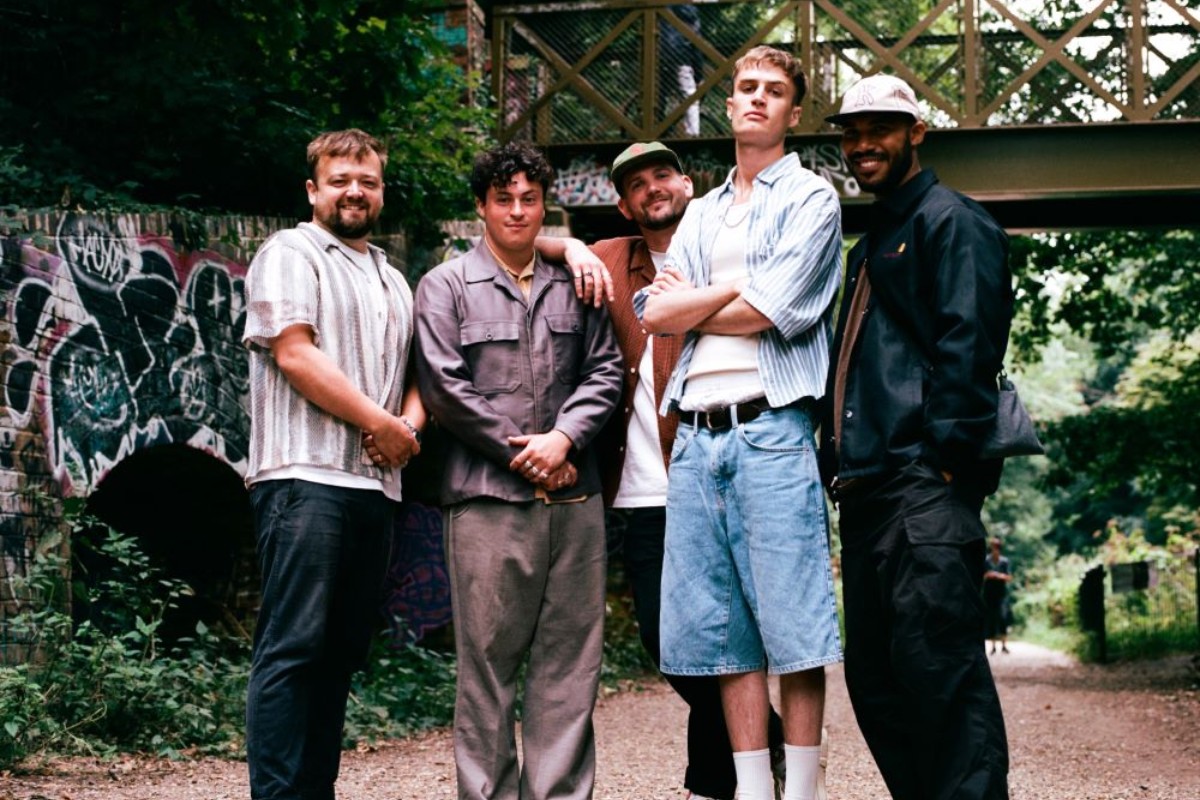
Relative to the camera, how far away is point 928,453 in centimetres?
397

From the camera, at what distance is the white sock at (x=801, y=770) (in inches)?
160

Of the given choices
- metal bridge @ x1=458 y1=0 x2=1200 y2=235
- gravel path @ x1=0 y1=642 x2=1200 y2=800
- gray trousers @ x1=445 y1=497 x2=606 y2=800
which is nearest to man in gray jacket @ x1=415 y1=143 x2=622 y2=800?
gray trousers @ x1=445 y1=497 x2=606 y2=800

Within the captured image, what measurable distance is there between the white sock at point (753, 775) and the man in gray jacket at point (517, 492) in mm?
537

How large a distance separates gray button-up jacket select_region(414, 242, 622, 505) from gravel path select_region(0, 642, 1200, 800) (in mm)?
2691

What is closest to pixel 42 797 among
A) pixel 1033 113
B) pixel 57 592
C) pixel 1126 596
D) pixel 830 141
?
pixel 57 592

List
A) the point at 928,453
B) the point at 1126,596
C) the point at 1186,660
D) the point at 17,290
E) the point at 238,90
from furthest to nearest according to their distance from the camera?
the point at 1126,596, the point at 1186,660, the point at 238,90, the point at 17,290, the point at 928,453

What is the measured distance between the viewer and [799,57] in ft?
40.3

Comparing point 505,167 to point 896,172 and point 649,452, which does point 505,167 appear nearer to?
point 649,452

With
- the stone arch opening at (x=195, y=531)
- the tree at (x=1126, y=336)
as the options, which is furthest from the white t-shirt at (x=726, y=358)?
the tree at (x=1126, y=336)

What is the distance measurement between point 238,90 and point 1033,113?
6725mm

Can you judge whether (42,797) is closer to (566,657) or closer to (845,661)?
(566,657)

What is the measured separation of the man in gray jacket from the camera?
4387mm

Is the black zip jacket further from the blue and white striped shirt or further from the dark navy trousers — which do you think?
the dark navy trousers

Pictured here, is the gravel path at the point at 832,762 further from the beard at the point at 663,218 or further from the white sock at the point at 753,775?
the beard at the point at 663,218
